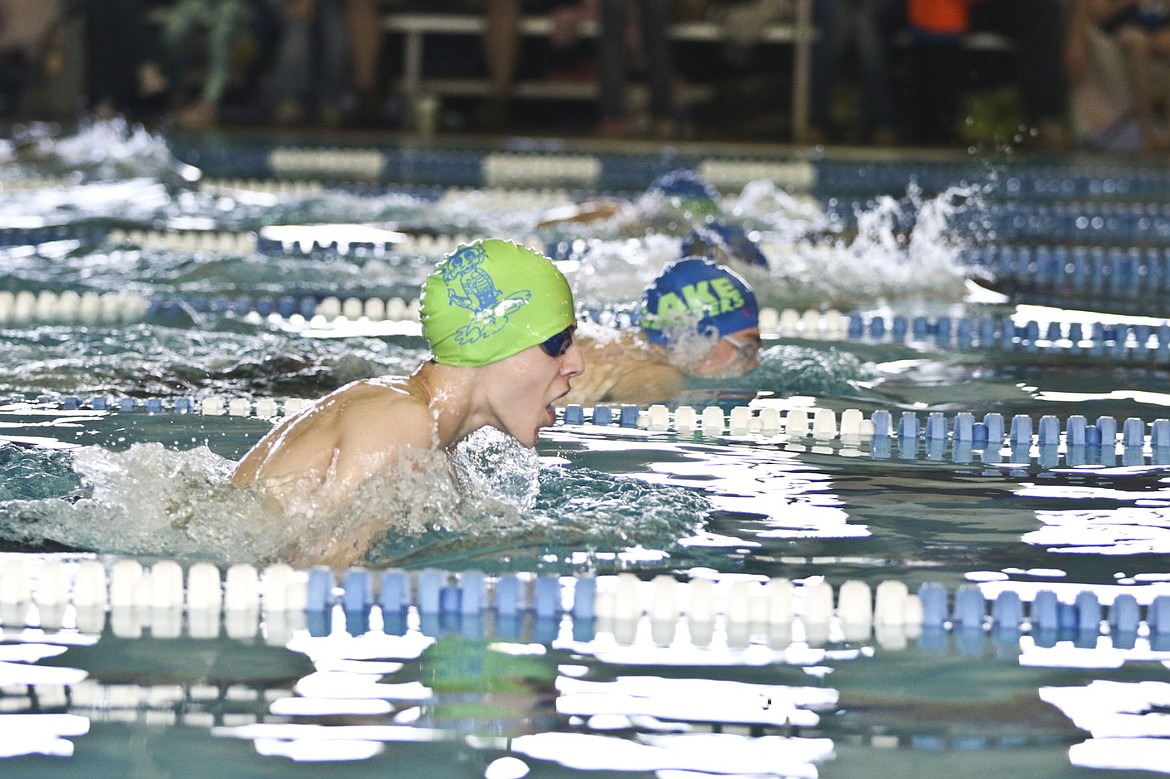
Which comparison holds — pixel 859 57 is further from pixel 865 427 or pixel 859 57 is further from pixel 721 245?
pixel 865 427

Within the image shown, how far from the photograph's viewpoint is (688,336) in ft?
15.6

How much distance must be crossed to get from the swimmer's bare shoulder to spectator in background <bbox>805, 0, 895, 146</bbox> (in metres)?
7.78

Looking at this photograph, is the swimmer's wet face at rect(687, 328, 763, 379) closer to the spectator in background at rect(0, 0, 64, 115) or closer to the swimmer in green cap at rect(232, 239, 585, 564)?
the swimmer in green cap at rect(232, 239, 585, 564)

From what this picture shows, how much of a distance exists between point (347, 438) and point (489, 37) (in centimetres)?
828

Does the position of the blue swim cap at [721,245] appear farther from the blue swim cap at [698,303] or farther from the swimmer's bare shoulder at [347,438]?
the swimmer's bare shoulder at [347,438]

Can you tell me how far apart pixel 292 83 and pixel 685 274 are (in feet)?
22.8

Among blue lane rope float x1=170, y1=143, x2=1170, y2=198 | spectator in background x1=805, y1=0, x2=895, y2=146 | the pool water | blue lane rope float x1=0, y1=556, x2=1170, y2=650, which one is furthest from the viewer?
spectator in background x1=805, y1=0, x2=895, y2=146

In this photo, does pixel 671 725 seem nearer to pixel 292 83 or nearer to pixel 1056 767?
pixel 1056 767

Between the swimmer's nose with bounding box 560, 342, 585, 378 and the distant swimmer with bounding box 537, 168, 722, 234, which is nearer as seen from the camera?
the swimmer's nose with bounding box 560, 342, 585, 378

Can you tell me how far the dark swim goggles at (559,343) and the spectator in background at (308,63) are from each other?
310 inches

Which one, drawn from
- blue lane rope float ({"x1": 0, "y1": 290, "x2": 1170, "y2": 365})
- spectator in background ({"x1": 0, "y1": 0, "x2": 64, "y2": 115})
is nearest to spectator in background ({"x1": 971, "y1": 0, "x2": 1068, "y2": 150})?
blue lane rope float ({"x1": 0, "y1": 290, "x2": 1170, "y2": 365})

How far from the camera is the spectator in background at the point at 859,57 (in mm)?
10406

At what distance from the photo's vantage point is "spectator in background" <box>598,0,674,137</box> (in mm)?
10500

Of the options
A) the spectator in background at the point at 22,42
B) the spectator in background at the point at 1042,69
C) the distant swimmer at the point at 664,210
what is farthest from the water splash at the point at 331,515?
the spectator in background at the point at 22,42
